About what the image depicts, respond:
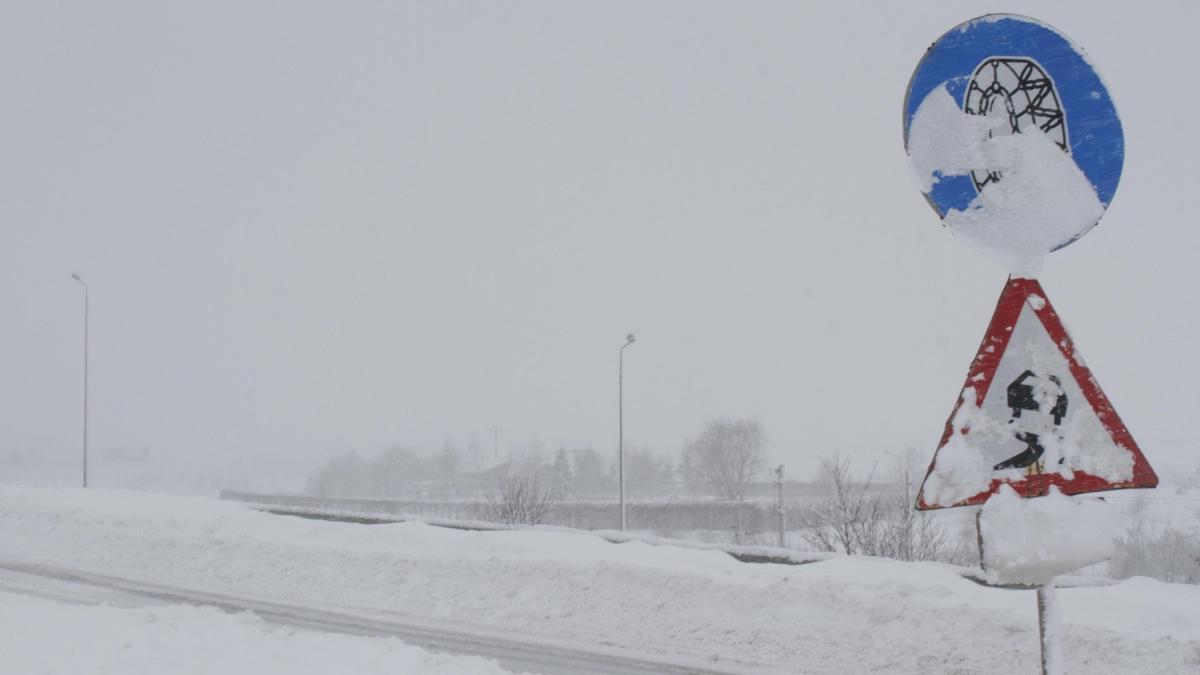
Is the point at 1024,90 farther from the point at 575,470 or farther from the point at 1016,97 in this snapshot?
the point at 575,470

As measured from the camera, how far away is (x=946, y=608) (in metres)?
10.8

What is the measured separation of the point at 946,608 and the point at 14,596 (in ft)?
37.9

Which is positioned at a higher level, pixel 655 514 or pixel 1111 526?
pixel 1111 526

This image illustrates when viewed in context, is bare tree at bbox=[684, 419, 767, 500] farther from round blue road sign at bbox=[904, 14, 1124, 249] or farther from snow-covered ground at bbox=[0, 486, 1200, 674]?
round blue road sign at bbox=[904, 14, 1124, 249]

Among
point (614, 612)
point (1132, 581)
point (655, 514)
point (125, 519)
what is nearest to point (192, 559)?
point (125, 519)

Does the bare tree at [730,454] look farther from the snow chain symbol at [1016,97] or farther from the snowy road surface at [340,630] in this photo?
the snow chain symbol at [1016,97]

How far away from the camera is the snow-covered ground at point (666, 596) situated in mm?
10102

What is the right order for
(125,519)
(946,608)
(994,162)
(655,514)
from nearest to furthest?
1. (994,162)
2. (946,608)
3. (125,519)
4. (655,514)

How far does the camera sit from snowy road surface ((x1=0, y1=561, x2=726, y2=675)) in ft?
28.7

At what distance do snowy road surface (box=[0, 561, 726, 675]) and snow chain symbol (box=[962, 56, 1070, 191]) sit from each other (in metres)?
6.68

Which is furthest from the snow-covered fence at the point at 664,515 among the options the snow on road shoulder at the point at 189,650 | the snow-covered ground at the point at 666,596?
the snow on road shoulder at the point at 189,650

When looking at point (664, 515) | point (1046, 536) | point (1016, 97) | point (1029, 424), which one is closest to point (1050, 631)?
point (1046, 536)

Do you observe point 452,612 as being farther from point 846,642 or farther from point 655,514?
point 655,514

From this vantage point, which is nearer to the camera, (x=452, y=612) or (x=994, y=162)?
(x=994, y=162)
